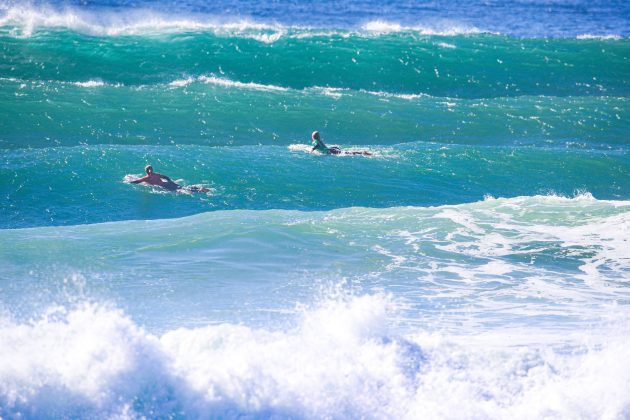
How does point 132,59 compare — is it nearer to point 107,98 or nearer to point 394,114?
point 107,98

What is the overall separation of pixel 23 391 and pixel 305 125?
14281 millimetres

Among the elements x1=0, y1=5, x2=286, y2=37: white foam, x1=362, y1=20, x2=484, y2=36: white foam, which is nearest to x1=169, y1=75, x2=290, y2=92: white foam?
x1=0, y1=5, x2=286, y2=37: white foam

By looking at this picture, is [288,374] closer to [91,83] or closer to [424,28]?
[91,83]

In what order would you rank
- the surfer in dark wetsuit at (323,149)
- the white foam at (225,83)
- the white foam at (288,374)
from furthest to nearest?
1. the white foam at (225,83)
2. the surfer in dark wetsuit at (323,149)
3. the white foam at (288,374)

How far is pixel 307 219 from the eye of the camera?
1444cm

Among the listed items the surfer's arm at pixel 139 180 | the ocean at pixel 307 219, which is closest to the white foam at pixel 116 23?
the ocean at pixel 307 219

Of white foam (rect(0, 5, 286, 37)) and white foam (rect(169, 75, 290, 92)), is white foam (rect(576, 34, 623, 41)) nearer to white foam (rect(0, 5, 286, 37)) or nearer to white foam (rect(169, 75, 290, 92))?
white foam (rect(0, 5, 286, 37))

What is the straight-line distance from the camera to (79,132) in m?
19.3

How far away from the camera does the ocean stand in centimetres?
798

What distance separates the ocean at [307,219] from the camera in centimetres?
798

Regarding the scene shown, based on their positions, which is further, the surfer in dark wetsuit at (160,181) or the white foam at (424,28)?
the white foam at (424,28)

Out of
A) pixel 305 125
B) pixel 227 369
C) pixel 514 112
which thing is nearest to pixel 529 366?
pixel 227 369

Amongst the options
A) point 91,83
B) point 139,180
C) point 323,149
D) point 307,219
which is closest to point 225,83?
point 91,83

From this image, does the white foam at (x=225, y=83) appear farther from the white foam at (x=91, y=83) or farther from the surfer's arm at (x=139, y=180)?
the surfer's arm at (x=139, y=180)
